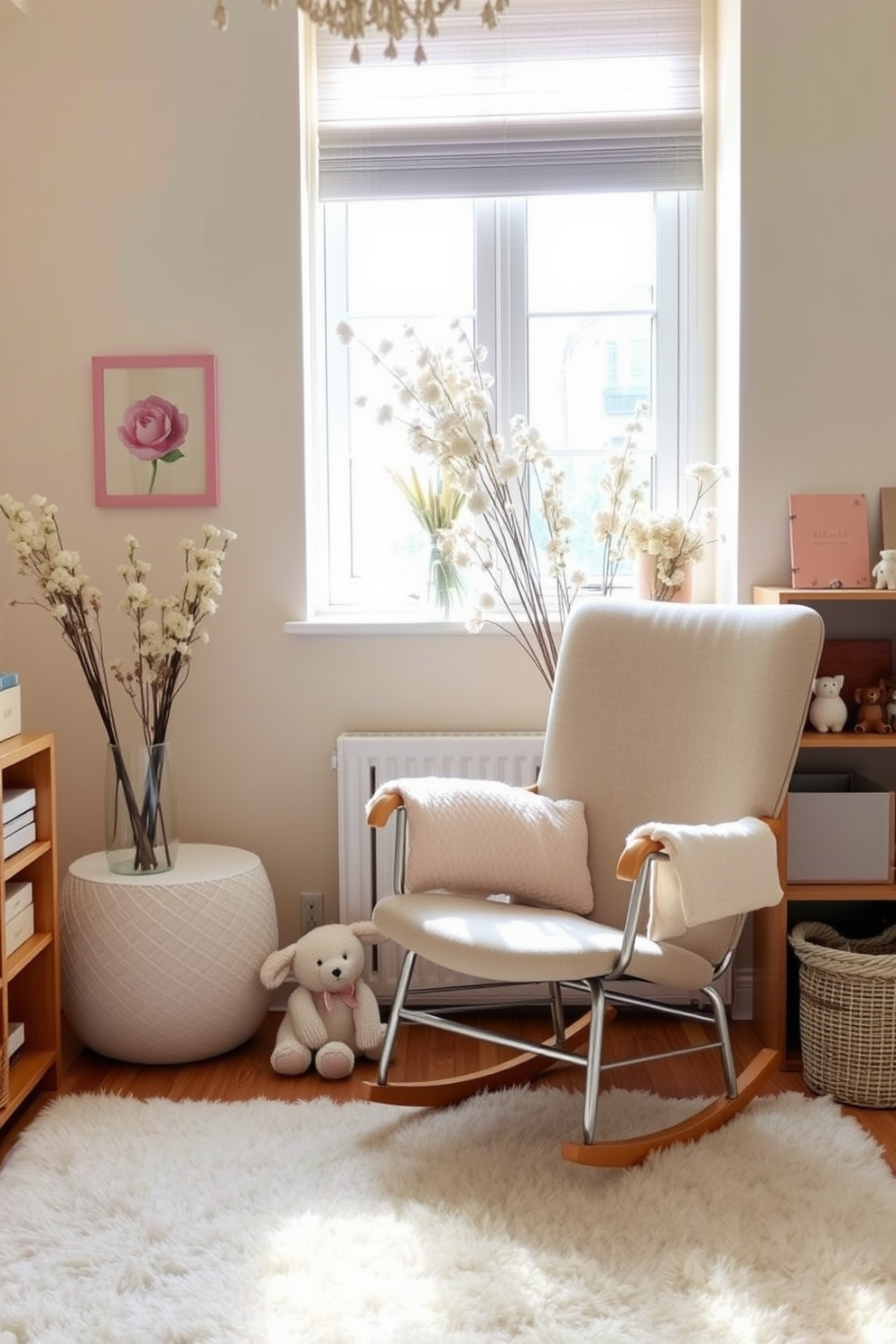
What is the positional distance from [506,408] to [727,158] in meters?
0.79

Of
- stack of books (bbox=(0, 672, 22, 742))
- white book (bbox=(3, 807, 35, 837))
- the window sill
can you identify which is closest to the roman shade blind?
the window sill

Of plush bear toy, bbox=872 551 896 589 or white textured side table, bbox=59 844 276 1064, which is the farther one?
plush bear toy, bbox=872 551 896 589

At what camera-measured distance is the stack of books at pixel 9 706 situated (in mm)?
2566

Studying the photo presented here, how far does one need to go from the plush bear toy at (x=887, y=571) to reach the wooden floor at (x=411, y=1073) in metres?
1.07

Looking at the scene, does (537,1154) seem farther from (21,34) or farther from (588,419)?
(21,34)

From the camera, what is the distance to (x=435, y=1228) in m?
2.07

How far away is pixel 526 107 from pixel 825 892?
1995 millimetres

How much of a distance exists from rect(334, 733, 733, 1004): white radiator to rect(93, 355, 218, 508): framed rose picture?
742mm

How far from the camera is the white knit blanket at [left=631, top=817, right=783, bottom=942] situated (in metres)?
2.13

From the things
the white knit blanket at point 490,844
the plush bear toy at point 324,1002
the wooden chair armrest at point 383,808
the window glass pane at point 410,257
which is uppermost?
the window glass pane at point 410,257

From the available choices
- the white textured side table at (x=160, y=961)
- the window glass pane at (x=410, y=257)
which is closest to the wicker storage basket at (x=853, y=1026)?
the white textured side table at (x=160, y=961)

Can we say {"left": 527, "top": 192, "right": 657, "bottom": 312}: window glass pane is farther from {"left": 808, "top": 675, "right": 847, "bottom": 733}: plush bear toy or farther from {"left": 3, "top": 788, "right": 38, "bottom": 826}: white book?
{"left": 3, "top": 788, "right": 38, "bottom": 826}: white book

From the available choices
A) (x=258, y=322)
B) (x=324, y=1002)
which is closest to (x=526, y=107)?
(x=258, y=322)

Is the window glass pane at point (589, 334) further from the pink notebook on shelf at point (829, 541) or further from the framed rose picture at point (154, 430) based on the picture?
the framed rose picture at point (154, 430)
